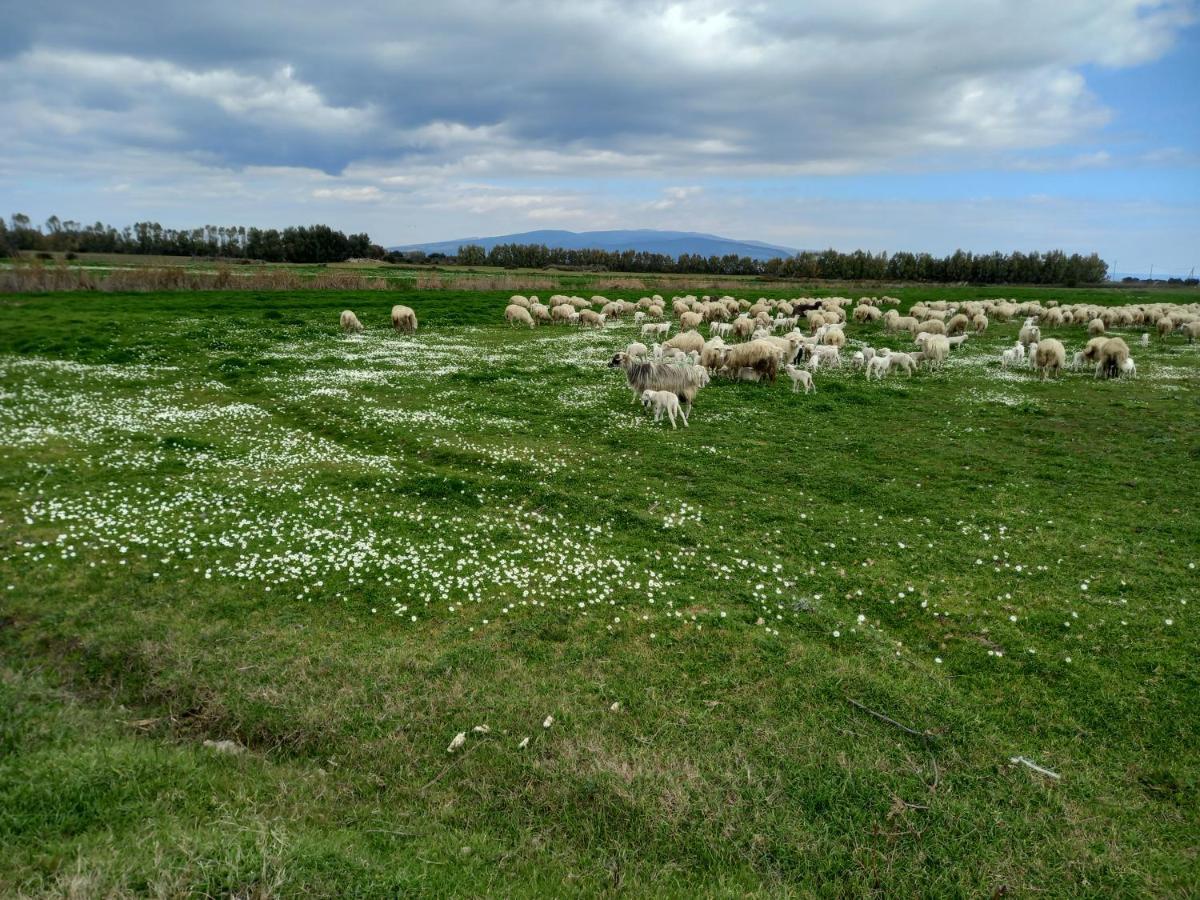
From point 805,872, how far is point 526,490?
10.1m

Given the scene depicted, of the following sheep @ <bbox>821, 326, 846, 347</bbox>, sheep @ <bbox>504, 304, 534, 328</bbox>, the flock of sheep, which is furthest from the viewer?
sheep @ <bbox>504, 304, 534, 328</bbox>

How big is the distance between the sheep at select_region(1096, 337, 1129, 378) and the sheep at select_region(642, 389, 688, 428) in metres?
23.9

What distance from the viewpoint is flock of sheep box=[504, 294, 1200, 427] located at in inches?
878

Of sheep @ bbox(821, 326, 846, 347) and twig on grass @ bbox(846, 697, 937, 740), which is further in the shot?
sheep @ bbox(821, 326, 846, 347)

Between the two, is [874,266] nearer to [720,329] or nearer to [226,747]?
[720,329]

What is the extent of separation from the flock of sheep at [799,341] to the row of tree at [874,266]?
78.0 meters

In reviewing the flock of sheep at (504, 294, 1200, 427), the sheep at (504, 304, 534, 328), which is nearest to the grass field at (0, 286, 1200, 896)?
the flock of sheep at (504, 294, 1200, 427)

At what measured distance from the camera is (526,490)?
568 inches

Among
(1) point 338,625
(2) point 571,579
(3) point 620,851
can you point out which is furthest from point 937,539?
(1) point 338,625

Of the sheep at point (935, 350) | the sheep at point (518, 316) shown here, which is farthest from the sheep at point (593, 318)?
the sheep at point (935, 350)

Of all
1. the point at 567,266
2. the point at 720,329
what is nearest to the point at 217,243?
the point at 567,266

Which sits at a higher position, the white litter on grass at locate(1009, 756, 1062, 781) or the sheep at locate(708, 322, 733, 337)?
the sheep at locate(708, 322, 733, 337)

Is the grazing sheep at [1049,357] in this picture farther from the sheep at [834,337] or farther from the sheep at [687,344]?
the sheep at [687,344]

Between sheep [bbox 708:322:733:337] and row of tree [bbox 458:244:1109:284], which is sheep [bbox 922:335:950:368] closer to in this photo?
sheep [bbox 708:322:733:337]
